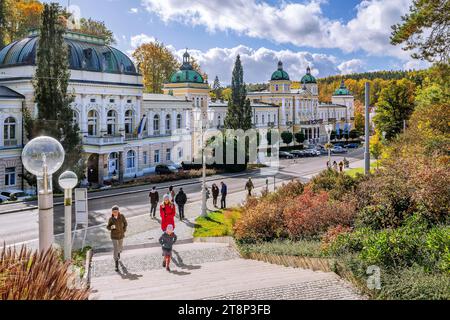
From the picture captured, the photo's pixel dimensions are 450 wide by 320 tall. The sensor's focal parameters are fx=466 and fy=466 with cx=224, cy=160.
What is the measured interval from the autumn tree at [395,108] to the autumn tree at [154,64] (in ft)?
99.1

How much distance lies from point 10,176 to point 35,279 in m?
33.1

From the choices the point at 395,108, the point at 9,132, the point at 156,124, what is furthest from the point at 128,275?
the point at 395,108

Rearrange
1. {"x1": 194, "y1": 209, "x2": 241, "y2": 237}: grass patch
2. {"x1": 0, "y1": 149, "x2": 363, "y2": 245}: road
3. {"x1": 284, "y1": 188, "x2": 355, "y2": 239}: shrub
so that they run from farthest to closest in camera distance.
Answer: {"x1": 0, "y1": 149, "x2": 363, "y2": 245}: road
{"x1": 194, "y1": 209, "x2": 241, "y2": 237}: grass patch
{"x1": 284, "y1": 188, "x2": 355, "y2": 239}: shrub

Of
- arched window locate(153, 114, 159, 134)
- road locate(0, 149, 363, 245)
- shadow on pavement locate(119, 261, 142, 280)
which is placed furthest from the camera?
arched window locate(153, 114, 159, 134)

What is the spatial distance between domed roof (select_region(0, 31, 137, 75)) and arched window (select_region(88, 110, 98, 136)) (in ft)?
13.2

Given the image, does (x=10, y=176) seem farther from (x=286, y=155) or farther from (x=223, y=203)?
(x=286, y=155)

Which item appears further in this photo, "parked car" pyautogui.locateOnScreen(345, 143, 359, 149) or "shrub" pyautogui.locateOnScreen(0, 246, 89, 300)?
"parked car" pyautogui.locateOnScreen(345, 143, 359, 149)

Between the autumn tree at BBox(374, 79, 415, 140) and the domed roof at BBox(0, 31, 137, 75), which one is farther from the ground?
the domed roof at BBox(0, 31, 137, 75)

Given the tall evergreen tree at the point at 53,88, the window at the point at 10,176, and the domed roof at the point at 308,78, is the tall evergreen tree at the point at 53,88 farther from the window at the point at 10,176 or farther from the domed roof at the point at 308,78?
the domed roof at the point at 308,78

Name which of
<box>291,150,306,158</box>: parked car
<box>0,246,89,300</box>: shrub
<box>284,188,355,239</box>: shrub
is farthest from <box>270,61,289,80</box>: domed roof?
<box>0,246,89,300</box>: shrub

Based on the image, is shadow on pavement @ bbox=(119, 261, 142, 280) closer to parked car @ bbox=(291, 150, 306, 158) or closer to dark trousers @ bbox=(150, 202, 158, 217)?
dark trousers @ bbox=(150, 202, 158, 217)

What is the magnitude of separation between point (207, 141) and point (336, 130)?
168 ft

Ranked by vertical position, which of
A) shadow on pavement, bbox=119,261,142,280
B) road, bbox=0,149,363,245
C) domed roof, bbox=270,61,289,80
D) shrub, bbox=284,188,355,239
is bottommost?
road, bbox=0,149,363,245

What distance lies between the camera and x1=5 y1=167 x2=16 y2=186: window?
3556 cm
